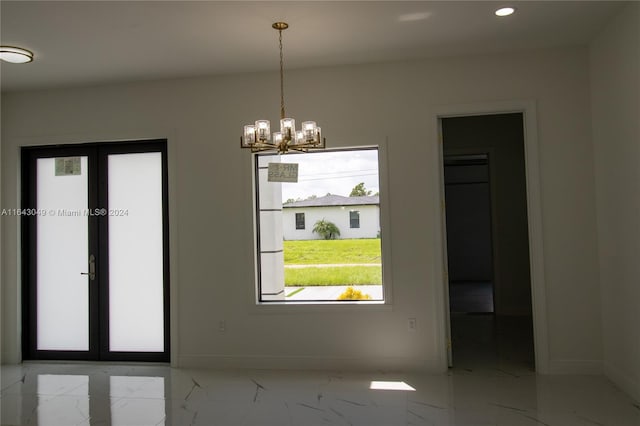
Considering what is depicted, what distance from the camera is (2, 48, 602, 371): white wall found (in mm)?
4156

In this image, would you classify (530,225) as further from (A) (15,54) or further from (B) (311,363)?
(A) (15,54)

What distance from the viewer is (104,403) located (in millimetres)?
3729

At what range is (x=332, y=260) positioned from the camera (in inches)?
183

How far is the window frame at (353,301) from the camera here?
14.5 feet

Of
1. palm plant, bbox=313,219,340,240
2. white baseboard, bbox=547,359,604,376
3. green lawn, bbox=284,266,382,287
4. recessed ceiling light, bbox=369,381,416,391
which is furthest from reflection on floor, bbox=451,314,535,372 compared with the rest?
palm plant, bbox=313,219,340,240

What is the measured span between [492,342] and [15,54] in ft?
18.4

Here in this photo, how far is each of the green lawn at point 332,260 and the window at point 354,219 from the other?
6.2 inches

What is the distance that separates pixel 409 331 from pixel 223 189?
7.63 ft

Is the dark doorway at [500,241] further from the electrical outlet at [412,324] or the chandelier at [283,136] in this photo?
the chandelier at [283,136]

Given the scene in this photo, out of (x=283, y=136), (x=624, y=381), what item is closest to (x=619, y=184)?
(x=624, y=381)

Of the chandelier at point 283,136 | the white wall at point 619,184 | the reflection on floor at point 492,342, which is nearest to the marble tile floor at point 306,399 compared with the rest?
the reflection on floor at point 492,342

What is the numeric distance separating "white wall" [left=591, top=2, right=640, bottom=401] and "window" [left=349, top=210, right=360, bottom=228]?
2.18 m

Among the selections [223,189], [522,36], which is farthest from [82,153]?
[522,36]

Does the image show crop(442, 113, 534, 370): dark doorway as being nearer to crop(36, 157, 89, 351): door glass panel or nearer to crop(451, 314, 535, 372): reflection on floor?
→ crop(451, 314, 535, 372): reflection on floor
